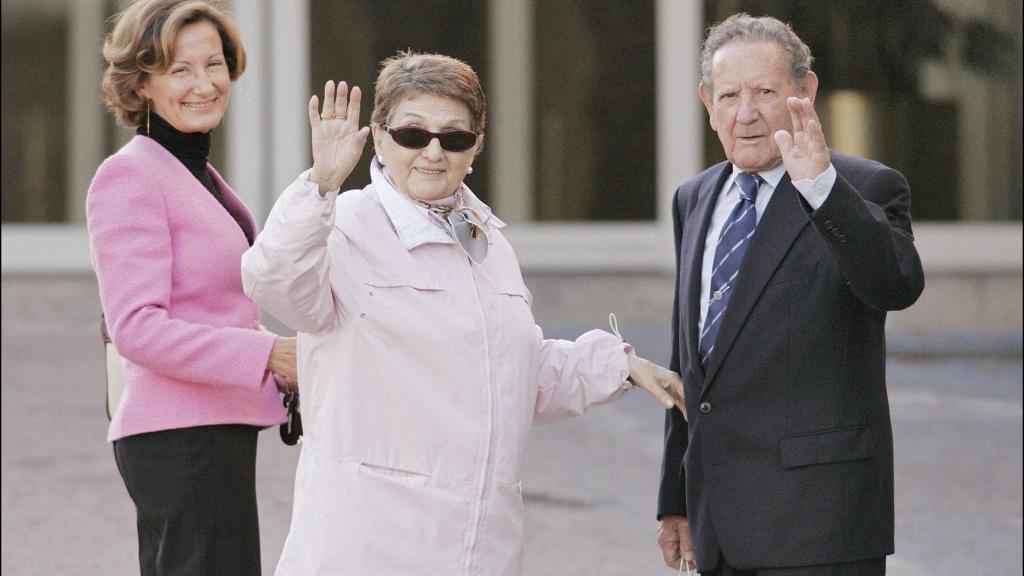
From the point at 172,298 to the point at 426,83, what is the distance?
0.81 m

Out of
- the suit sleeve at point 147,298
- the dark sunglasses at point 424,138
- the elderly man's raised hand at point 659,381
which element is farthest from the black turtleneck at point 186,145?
the elderly man's raised hand at point 659,381

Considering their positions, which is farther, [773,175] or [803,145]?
[773,175]

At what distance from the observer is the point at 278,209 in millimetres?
3086

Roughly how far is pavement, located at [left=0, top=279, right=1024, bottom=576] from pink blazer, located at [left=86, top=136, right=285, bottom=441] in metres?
2.68

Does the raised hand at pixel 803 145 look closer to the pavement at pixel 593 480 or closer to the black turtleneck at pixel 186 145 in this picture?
the black turtleneck at pixel 186 145

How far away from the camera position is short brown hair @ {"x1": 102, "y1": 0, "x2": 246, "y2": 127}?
3668 mm

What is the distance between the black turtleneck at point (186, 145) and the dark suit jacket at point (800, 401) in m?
1.27

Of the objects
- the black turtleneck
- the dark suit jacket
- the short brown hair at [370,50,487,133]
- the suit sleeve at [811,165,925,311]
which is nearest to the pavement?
the black turtleneck

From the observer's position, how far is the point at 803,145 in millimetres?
3086

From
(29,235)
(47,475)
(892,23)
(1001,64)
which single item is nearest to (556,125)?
(892,23)

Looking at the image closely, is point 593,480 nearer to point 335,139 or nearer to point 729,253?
point 729,253

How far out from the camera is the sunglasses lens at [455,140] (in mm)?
3305

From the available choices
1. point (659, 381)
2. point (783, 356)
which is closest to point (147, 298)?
point (659, 381)

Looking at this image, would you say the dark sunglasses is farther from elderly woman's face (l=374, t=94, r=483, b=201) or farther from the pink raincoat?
the pink raincoat
